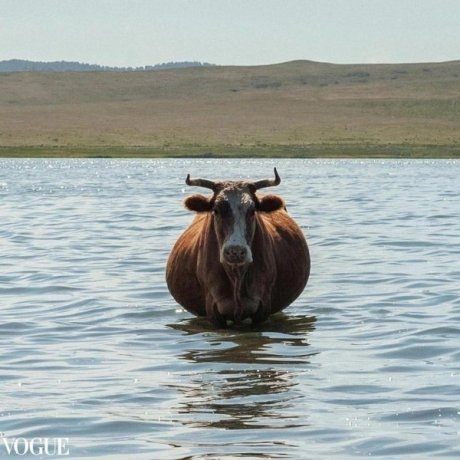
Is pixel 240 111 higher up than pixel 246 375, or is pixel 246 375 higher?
pixel 240 111

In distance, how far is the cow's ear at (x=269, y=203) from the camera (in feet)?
42.1

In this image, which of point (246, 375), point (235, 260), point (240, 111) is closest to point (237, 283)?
point (235, 260)

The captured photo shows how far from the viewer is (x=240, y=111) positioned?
13362 centimetres

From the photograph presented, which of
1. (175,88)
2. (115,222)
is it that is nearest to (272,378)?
(115,222)

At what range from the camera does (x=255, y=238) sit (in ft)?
41.8

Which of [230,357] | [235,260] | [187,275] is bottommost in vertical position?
[230,357]

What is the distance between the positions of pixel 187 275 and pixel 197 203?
817 millimetres

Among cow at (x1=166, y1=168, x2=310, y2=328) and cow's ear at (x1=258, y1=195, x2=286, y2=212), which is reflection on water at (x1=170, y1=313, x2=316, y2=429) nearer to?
cow at (x1=166, y1=168, x2=310, y2=328)

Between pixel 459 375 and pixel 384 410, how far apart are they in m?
1.30

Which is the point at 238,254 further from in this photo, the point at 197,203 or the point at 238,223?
the point at 197,203

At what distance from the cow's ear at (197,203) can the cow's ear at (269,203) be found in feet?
1.60

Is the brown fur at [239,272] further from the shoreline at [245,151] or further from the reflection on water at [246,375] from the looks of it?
the shoreline at [245,151]

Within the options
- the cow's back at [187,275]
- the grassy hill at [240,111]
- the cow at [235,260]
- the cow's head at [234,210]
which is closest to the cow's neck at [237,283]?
the cow at [235,260]

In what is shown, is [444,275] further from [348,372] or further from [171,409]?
[171,409]
